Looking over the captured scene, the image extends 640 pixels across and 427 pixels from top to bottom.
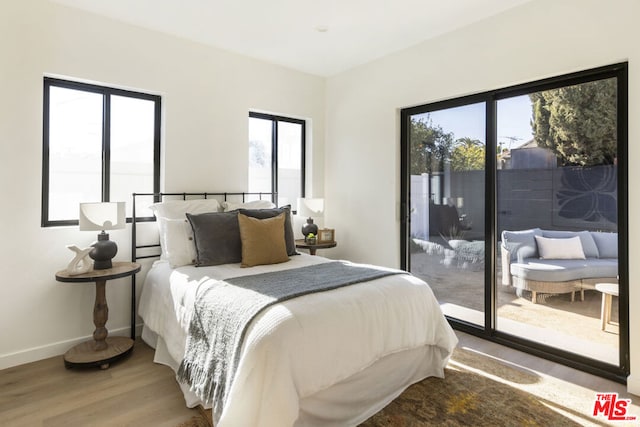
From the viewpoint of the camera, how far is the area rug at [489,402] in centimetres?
201

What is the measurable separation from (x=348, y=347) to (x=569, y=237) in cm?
202

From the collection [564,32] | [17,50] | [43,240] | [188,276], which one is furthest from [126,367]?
[564,32]

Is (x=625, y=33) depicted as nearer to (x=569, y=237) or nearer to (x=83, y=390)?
(x=569, y=237)

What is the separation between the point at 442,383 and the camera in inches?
95.0

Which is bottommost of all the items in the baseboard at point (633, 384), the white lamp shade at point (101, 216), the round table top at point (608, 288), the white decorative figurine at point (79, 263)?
the baseboard at point (633, 384)

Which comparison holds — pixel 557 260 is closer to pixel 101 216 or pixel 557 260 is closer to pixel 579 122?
pixel 579 122

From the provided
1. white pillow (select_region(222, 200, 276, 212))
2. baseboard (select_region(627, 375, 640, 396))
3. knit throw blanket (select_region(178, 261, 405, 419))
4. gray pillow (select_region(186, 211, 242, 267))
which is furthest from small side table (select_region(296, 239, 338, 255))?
baseboard (select_region(627, 375, 640, 396))

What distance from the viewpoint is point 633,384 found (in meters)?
2.34

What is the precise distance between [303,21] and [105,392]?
3.21m

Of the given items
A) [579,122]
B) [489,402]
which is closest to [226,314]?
[489,402]

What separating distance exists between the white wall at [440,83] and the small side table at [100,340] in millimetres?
2452

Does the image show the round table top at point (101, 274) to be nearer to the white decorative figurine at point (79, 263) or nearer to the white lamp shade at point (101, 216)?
the white decorative figurine at point (79, 263)

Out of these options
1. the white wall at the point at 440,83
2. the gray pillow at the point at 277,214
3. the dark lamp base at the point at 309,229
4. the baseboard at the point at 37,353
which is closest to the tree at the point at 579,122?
the white wall at the point at 440,83

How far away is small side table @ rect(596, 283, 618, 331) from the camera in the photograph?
255 centimetres
